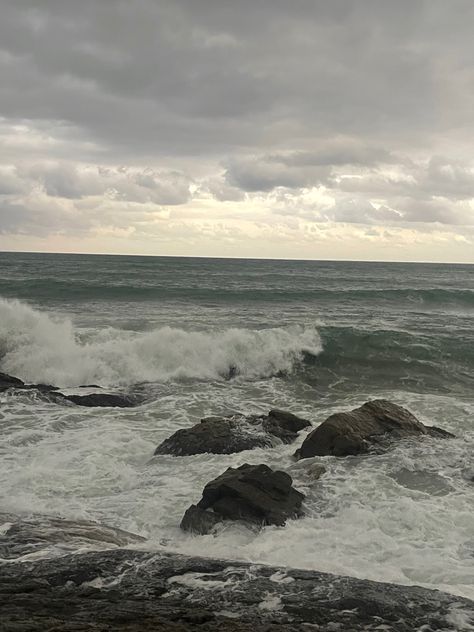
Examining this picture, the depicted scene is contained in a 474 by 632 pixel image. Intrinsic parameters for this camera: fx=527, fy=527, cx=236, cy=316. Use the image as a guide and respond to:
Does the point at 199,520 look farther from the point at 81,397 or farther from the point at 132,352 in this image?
the point at 132,352

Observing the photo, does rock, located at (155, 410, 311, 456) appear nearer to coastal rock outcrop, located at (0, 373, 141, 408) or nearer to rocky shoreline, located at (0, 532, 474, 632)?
coastal rock outcrop, located at (0, 373, 141, 408)

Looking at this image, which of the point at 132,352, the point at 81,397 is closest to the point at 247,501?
the point at 81,397

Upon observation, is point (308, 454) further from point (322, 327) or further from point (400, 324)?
point (400, 324)

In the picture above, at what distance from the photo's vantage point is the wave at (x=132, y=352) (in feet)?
62.0

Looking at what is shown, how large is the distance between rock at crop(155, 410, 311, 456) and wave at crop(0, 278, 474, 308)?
26.0 meters

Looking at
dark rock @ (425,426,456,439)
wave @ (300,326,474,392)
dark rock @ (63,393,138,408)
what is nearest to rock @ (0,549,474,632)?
dark rock @ (425,426,456,439)

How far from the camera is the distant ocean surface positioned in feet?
24.4

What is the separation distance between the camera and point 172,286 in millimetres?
46219

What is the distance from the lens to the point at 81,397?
15070 millimetres

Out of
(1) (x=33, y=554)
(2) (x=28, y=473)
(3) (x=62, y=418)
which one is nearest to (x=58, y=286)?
(3) (x=62, y=418)

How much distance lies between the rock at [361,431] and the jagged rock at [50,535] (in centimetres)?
476

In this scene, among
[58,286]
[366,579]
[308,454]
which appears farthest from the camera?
[58,286]

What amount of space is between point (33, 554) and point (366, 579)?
4.02m

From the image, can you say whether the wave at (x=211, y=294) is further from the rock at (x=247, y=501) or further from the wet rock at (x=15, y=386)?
the rock at (x=247, y=501)
